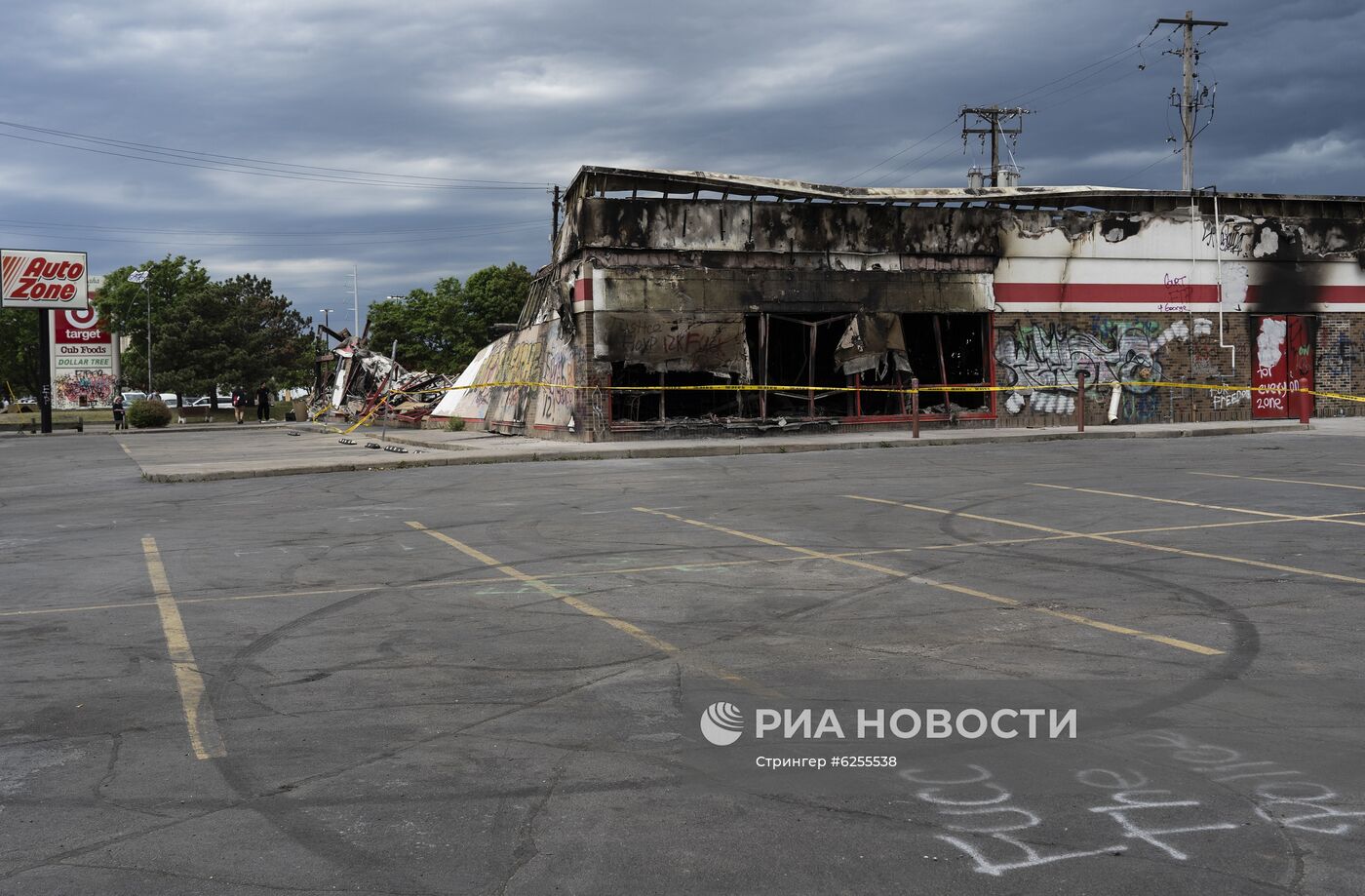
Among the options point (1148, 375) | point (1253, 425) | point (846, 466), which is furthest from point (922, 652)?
point (1148, 375)

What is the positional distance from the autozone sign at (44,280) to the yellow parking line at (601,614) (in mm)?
43383

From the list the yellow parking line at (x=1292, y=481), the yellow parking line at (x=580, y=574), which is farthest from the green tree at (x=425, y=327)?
the yellow parking line at (x=580, y=574)

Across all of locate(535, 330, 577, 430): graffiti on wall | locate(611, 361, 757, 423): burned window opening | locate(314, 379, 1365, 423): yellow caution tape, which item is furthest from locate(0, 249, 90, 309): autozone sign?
locate(611, 361, 757, 423): burned window opening

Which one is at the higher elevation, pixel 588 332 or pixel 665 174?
pixel 665 174

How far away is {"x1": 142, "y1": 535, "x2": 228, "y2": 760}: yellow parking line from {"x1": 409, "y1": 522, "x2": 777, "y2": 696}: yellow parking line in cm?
232

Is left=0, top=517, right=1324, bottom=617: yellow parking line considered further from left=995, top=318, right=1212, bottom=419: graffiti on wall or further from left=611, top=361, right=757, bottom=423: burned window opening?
left=995, top=318, right=1212, bottom=419: graffiti on wall

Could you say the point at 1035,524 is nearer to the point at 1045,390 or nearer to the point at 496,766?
the point at 496,766

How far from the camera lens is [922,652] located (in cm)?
627

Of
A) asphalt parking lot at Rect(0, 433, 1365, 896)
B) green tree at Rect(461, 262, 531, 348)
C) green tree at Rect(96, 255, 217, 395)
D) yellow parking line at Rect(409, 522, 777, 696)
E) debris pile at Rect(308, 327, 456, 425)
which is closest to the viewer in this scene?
asphalt parking lot at Rect(0, 433, 1365, 896)

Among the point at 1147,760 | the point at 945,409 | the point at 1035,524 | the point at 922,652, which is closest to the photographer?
the point at 1147,760

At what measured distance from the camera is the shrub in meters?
48.2

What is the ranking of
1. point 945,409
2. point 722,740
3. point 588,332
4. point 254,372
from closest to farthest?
point 722,740 < point 588,332 < point 945,409 < point 254,372

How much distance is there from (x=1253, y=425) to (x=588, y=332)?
1508cm

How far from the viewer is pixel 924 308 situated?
28500mm
